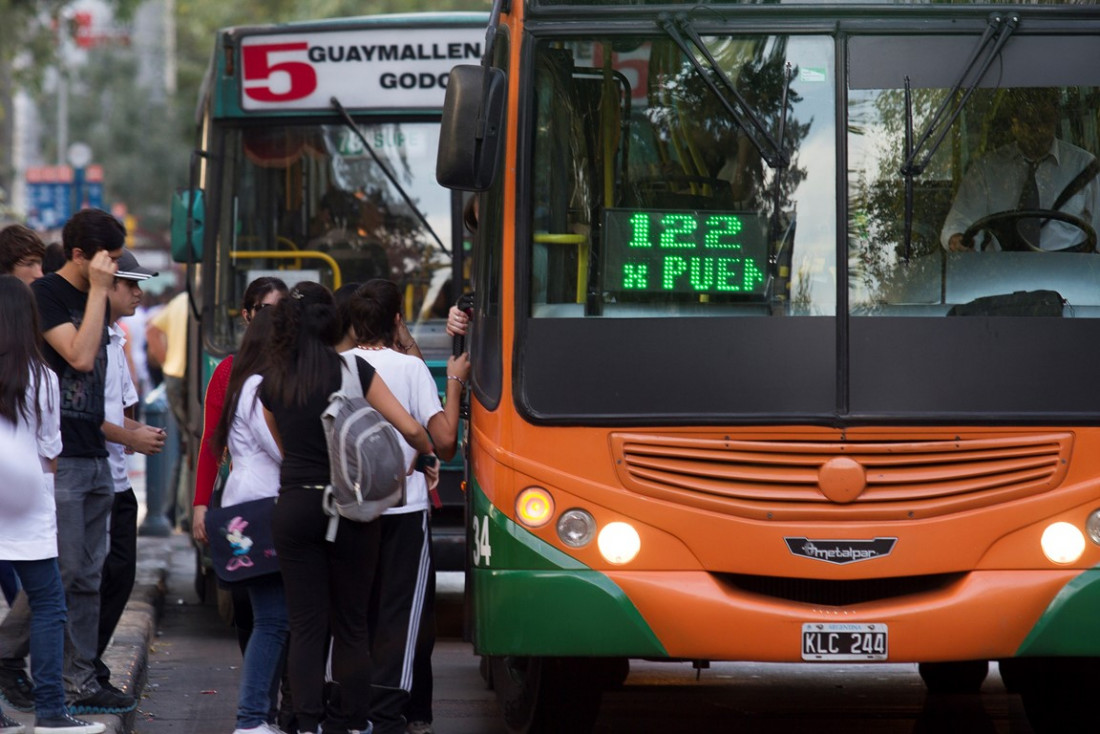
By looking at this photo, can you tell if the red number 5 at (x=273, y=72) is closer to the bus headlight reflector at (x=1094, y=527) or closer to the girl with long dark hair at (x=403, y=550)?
the girl with long dark hair at (x=403, y=550)

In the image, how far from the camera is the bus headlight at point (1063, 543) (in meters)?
5.95

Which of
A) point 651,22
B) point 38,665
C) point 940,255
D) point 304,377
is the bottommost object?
point 38,665

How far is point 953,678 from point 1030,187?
299 cm

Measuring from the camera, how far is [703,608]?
5910 mm

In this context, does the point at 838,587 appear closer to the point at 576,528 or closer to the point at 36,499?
the point at 576,528

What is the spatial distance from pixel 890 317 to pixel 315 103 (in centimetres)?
485

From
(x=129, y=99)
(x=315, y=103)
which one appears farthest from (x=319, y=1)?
(x=315, y=103)

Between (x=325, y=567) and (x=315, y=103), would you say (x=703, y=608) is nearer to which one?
(x=325, y=567)

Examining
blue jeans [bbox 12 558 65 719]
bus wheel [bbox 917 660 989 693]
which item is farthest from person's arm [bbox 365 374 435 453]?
bus wheel [bbox 917 660 989 693]

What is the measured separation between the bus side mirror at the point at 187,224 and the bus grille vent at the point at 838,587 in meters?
4.84

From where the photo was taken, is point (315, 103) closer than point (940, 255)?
No

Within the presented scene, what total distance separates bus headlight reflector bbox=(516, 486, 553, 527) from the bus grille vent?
575 mm

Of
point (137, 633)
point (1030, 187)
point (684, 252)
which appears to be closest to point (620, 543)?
point (684, 252)

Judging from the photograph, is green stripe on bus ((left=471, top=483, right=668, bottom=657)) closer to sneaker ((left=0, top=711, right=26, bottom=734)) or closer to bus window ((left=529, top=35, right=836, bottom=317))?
bus window ((left=529, top=35, right=836, bottom=317))
